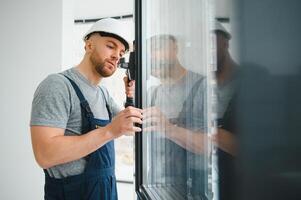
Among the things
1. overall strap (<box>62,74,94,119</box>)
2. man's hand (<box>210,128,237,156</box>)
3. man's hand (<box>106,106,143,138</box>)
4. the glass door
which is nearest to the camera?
man's hand (<box>210,128,237,156</box>)

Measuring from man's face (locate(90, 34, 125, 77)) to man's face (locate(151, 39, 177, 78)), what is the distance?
1.21 feet

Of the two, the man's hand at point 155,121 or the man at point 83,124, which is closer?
the man's hand at point 155,121

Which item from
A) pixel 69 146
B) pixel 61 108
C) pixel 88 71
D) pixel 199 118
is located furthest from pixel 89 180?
pixel 199 118

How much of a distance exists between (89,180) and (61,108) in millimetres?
312

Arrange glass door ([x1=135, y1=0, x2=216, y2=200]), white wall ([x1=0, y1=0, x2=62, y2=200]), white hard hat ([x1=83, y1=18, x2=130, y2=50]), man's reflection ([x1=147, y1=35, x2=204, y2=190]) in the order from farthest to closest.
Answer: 1. white wall ([x1=0, y1=0, x2=62, y2=200])
2. white hard hat ([x1=83, y1=18, x2=130, y2=50])
3. man's reflection ([x1=147, y1=35, x2=204, y2=190])
4. glass door ([x1=135, y1=0, x2=216, y2=200])

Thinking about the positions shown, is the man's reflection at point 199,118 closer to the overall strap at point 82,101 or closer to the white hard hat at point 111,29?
the overall strap at point 82,101

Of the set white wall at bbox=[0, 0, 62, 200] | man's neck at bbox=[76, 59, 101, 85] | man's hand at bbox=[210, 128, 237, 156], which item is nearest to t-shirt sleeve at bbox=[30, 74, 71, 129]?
man's neck at bbox=[76, 59, 101, 85]

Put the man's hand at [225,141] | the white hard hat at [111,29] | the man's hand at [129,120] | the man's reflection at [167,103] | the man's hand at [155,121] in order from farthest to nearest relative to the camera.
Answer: the white hard hat at [111,29], the man's hand at [129,120], the man's hand at [155,121], the man's reflection at [167,103], the man's hand at [225,141]

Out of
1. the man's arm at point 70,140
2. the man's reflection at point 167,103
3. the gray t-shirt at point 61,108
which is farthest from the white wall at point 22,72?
the man's reflection at point 167,103

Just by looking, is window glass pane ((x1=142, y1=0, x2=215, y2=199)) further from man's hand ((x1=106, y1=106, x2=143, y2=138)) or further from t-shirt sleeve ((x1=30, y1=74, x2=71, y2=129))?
t-shirt sleeve ((x1=30, y1=74, x2=71, y2=129))

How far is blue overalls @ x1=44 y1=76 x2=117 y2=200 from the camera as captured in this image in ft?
3.71

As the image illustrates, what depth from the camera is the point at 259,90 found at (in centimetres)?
28

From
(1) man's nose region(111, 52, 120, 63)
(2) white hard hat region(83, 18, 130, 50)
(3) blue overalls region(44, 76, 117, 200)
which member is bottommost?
(3) blue overalls region(44, 76, 117, 200)

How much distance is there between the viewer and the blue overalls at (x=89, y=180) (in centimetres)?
113
